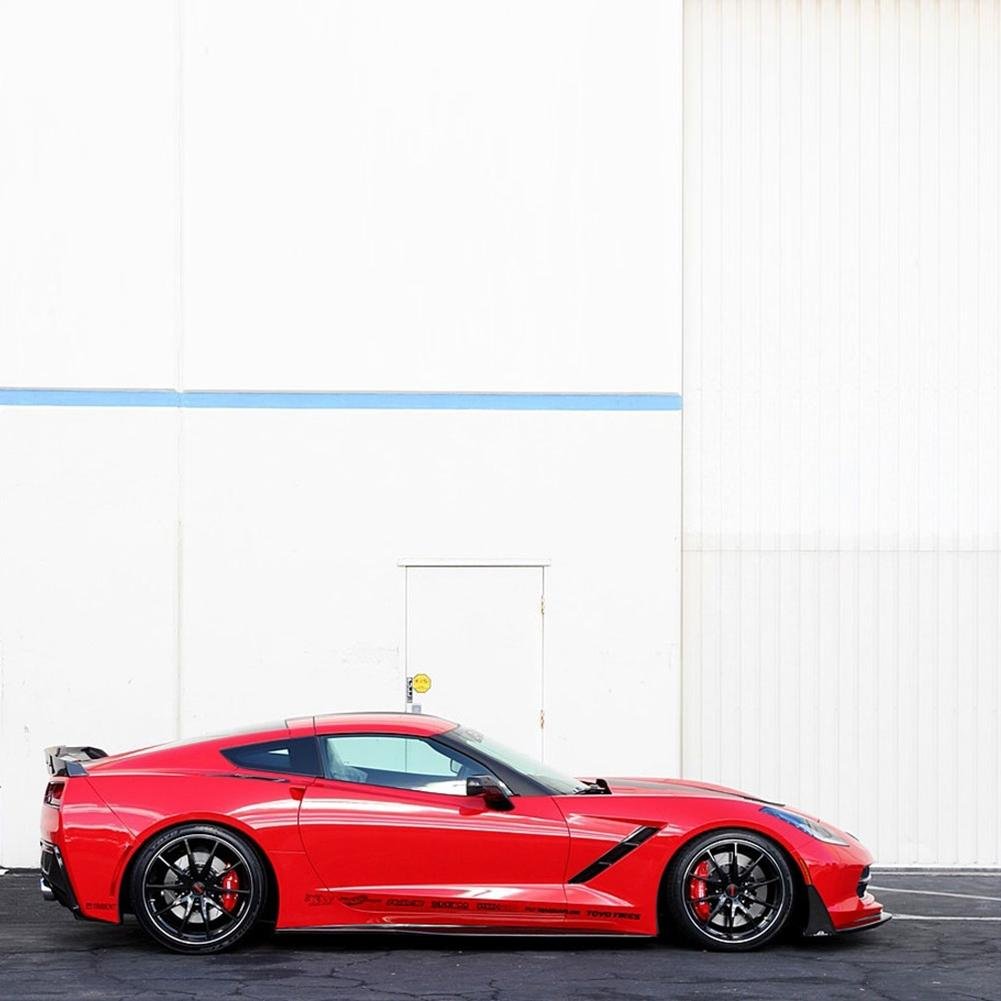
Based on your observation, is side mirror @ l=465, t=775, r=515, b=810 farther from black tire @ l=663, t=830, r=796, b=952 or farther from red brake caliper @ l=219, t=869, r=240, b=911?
red brake caliper @ l=219, t=869, r=240, b=911

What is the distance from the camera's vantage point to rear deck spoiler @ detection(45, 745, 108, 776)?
800 cm

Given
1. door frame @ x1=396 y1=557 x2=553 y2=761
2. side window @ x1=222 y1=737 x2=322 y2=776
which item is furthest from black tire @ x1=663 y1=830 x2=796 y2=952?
door frame @ x1=396 y1=557 x2=553 y2=761

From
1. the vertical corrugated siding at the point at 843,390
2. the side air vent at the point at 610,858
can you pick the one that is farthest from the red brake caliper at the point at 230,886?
the vertical corrugated siding at the point at 843,390

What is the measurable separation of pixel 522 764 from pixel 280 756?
1.31 m

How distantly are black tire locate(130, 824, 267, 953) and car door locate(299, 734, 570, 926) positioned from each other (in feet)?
1.18

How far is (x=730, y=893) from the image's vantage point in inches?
312

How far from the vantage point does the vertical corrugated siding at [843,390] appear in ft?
38.8

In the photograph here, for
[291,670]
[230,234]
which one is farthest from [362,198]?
[291,670]

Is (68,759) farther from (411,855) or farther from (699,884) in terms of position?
(699,884)

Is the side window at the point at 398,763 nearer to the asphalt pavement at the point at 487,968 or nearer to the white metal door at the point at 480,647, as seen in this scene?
the asphalt pavement at the point at 487,968

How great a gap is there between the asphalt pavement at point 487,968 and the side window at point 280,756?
94 centimetres

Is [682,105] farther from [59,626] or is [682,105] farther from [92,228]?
[59,626]

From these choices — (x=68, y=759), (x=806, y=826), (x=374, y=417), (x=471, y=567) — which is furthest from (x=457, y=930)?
(x=374, y=417)

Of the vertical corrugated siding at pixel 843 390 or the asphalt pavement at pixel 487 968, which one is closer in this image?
the asphalt pavement at pixel 487 968
